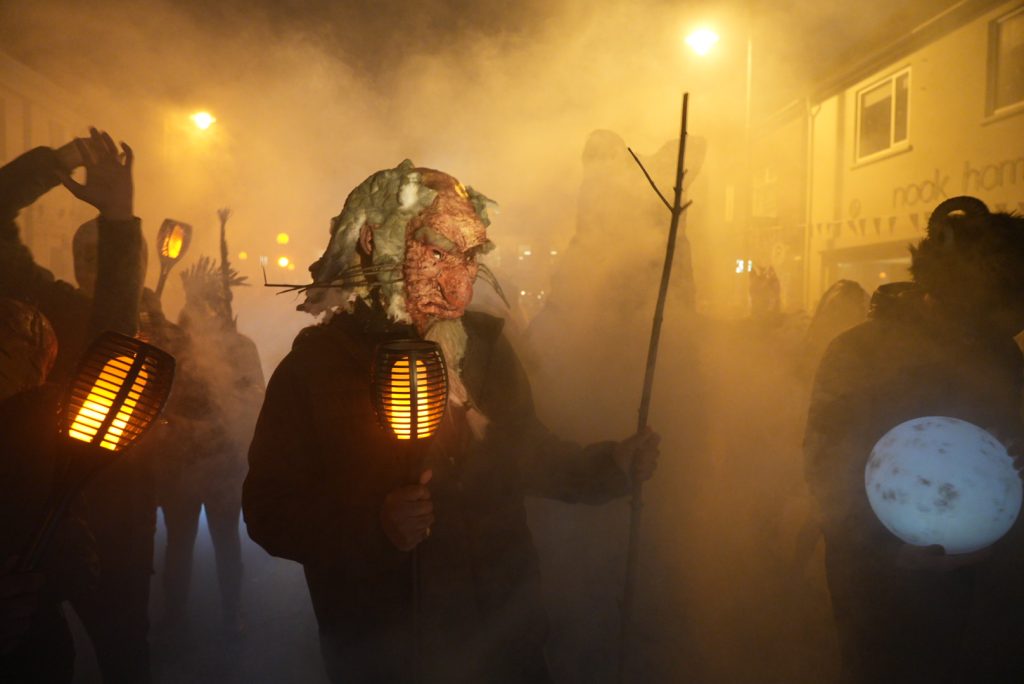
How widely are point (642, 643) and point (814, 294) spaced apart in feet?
39.3

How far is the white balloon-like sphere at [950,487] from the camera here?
1787 millimetres

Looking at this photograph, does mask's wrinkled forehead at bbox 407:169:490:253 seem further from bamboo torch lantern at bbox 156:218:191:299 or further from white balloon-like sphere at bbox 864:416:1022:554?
bamboo torch lantern at bbox 156:218:191:299

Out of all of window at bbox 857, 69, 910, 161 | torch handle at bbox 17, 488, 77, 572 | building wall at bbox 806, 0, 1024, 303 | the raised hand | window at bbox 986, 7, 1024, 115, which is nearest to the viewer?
torch handle at bbox 17, 488, 77, 572

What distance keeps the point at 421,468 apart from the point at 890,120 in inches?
485

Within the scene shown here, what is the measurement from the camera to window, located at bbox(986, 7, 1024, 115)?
7191 millimetres

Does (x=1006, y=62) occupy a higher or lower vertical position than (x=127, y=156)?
higher

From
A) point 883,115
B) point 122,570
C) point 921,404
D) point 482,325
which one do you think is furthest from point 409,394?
point 883,115

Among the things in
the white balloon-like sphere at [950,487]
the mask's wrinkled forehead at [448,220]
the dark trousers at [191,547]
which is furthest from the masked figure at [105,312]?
the white balloon-like sphere at [950,487]

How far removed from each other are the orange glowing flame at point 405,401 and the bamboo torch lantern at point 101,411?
472 mm

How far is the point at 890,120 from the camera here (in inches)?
402

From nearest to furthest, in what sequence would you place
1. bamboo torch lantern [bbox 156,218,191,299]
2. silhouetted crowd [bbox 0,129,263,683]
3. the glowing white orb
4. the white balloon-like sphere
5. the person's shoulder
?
1. silhouetted crowd [bbox 0,129,263,683]
2. the white balloon-like sphere
3. the person's shoulder
4. bamboo torch lantern [bbox 156,218,191,299]
5. the glowing white orb

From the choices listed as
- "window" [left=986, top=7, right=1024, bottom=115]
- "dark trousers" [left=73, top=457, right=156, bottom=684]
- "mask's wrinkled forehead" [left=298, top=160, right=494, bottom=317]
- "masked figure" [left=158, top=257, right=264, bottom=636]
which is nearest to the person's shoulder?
"mask's wrinkled forehead" [left=298, top=160, right=494, bottom=317]

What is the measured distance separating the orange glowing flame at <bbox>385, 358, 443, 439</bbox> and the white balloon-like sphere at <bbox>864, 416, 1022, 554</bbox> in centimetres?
168

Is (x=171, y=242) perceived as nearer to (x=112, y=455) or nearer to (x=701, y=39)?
(x=112, y=455)
